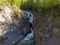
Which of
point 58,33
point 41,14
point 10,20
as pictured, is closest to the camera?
point 58,33

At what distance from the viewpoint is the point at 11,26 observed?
9.84m

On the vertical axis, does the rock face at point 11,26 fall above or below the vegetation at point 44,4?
below

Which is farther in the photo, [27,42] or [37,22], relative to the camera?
[27,42]

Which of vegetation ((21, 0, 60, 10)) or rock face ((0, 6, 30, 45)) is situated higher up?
vegetation ((21, 0, 60, 10))

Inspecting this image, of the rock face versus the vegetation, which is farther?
the rock face

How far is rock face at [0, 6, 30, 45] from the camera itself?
9040mm

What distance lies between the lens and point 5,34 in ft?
29.8

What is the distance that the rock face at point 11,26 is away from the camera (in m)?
9.04

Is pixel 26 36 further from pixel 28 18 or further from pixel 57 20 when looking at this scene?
pixel 57 20

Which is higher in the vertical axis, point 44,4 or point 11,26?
point 44,4

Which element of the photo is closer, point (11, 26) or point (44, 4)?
point (44, 4)

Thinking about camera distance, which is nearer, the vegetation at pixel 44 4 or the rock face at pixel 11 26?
the vegetation at pixel 44 4

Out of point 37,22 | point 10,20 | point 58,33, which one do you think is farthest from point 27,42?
point 58,33

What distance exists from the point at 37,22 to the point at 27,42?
2.85m
